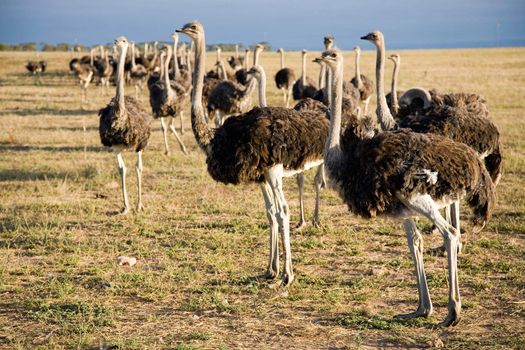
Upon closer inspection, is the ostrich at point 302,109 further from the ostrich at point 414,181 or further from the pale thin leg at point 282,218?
the ostrich at point 414,181

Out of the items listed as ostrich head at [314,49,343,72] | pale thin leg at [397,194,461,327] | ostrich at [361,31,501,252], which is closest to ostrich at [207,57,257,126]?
ostrich at [361,31,501,252]

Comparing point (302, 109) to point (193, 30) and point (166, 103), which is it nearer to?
point (193, 30)

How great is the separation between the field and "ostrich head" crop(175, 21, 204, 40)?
230 centimetres

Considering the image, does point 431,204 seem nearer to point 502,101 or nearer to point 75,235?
point 75,235

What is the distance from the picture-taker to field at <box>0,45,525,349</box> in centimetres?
507

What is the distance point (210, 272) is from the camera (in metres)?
6.59

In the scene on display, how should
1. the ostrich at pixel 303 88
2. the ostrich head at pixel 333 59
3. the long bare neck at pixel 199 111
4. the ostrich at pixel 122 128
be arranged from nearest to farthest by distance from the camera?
the ostrich head at pixel 333 59 < the long bare neck at pixel 199 111 < the ostrich at pixel 122 128 < the ostrich at pixel 303 88

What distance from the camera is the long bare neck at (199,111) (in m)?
6.30

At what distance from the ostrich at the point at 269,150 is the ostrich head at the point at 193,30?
640 millimetres

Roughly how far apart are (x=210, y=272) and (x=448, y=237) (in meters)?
2.58

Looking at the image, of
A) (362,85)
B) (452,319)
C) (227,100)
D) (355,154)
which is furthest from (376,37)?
(362,85)

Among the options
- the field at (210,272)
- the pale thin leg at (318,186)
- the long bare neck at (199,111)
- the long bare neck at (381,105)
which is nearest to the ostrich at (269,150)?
the long bare neck at (199,111)

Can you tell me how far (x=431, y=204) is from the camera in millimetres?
4844

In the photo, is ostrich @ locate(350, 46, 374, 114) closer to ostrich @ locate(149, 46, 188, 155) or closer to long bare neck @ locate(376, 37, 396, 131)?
ostrich @ locate(149, 46, 188, 155)
